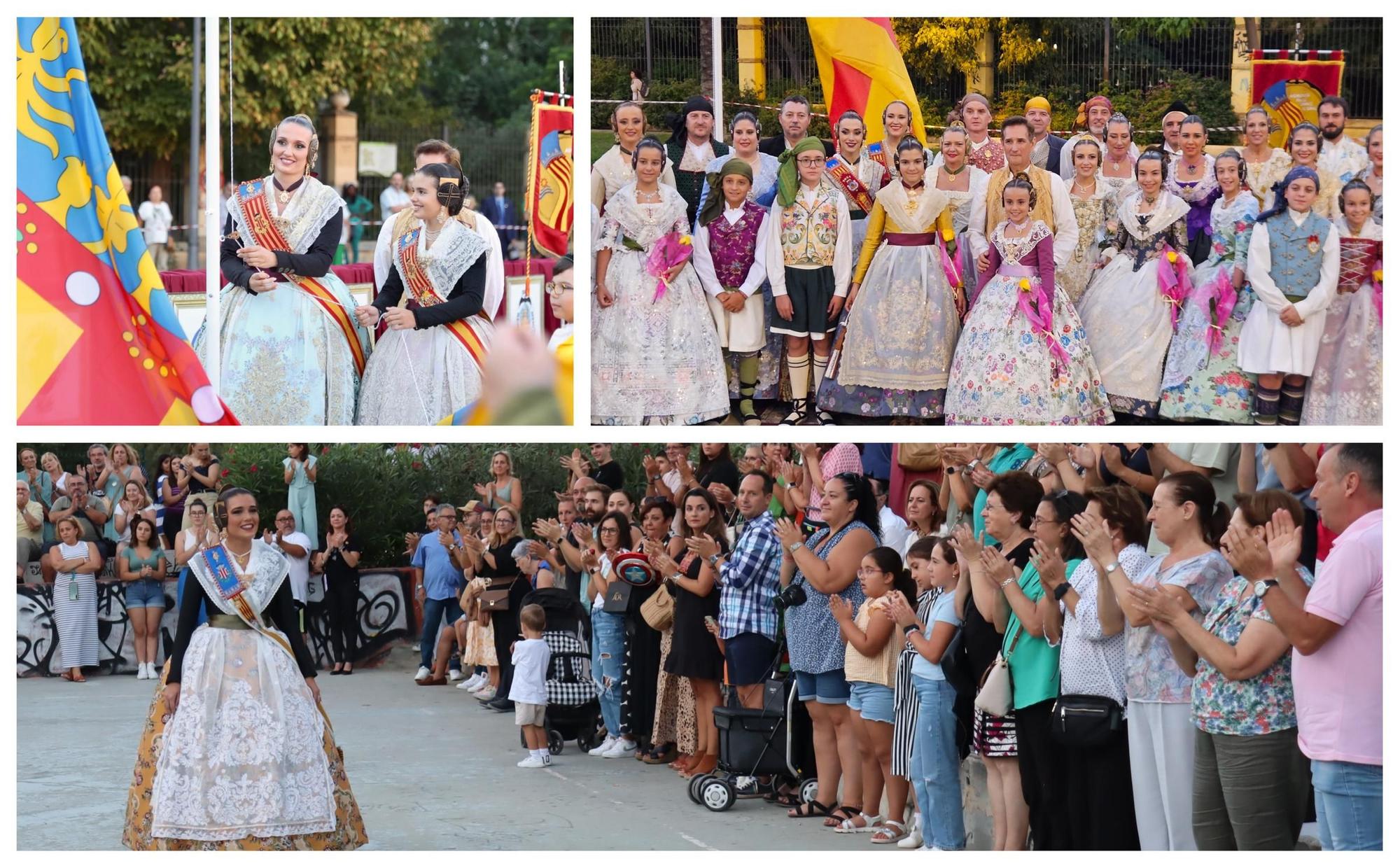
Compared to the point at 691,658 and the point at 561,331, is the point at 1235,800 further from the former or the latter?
the point at 691,658

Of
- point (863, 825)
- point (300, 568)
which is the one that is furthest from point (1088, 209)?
point (300, 568)

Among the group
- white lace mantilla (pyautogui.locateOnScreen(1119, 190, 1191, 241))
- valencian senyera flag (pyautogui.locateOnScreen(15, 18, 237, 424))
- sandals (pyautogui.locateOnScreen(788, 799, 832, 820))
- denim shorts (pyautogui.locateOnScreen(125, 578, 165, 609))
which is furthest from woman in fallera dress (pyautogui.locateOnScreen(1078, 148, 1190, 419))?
denim shorts (pyautogui.locateOnScreen(125, 578, 165, 609))

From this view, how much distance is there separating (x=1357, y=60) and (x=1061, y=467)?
2092 mm

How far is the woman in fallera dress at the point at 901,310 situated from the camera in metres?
6.50

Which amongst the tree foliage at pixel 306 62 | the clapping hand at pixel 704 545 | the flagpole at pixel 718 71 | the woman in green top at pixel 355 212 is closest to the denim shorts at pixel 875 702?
the clapping hand at pixel 704 545

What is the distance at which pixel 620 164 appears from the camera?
255 inches

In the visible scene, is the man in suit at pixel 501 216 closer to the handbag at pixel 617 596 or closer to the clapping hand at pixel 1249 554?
the handbag at pixel 617 596

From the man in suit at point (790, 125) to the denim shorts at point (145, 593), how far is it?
210 inches

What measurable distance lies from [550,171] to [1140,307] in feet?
7.36

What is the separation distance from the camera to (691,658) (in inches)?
275

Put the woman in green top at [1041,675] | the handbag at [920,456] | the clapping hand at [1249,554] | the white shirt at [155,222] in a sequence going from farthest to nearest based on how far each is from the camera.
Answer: the white shirt at [155,222] → the handbag at [920,456] → the woman in green top at [1041,675] → the clapping hand at [1249,554]
